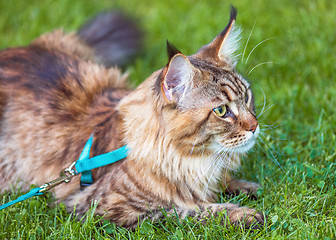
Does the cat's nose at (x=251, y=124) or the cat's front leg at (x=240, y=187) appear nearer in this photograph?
the cat's nose at (x=251, y=124)

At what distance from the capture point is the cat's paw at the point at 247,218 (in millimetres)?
2297

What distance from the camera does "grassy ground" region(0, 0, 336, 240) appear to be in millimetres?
2334

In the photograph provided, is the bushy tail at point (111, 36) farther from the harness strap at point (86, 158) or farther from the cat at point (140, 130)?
the harness strap at point (86, 158)

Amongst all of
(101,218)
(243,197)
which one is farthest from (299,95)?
(101,218)

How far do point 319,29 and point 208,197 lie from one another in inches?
98.1

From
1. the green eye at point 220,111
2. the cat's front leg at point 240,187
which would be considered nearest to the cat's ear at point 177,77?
the green eye at point 220,111

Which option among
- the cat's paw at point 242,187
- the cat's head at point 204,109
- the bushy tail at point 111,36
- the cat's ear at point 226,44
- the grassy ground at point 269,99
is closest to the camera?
the cat's head at point 204,109

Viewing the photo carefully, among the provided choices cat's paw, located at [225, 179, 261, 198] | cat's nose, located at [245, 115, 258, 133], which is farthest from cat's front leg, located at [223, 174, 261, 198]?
cat's nose, located at [245, 115, 258, 133]

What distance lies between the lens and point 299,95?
3557 millimetres

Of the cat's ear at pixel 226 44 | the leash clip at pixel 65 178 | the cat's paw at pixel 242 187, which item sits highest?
the cat's ear at pixel 226 44

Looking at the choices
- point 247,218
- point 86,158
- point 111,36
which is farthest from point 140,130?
point 111,36

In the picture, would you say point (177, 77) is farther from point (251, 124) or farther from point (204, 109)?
point (251, 124)

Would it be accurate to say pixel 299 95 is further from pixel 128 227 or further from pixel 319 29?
pixel 128 227

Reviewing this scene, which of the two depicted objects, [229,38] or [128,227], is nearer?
[128,227]
